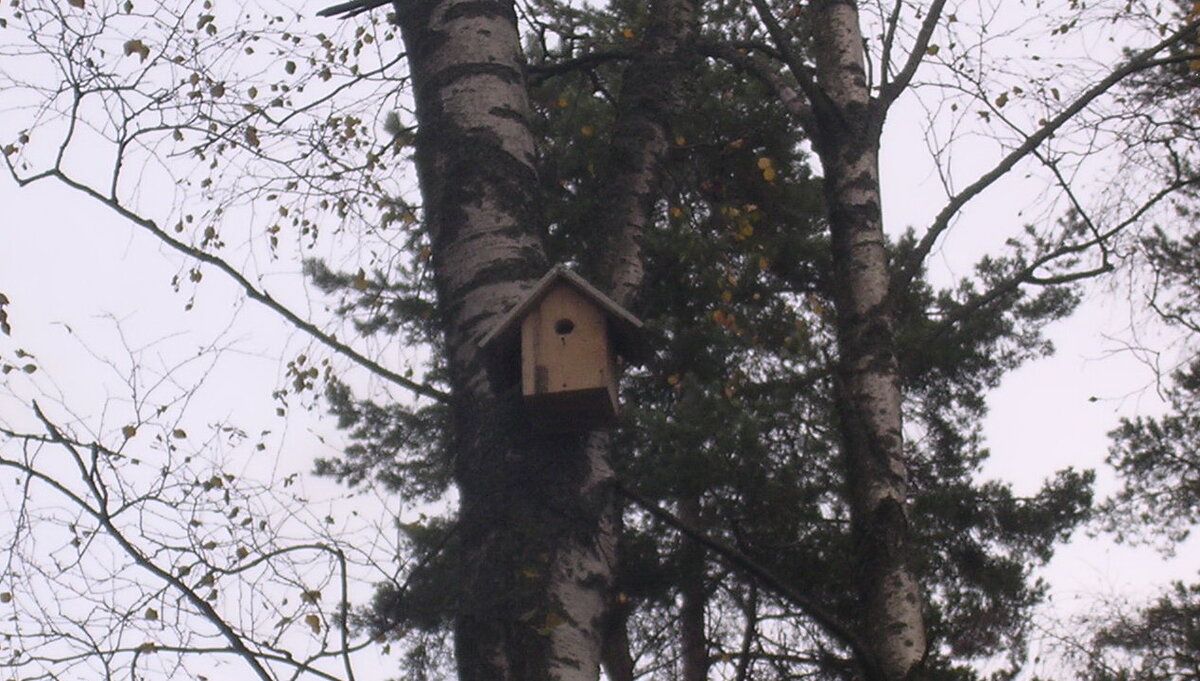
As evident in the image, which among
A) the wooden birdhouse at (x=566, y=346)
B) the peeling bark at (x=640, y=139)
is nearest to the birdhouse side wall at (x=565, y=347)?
the wooden birdhouse at (x=566, y=346)

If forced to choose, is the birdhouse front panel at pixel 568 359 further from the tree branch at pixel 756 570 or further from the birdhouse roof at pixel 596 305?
the tree branch at pixel 756 570

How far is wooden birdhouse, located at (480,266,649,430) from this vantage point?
104 inches

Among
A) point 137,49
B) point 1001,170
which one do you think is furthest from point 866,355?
point 137,49

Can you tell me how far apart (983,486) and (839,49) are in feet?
14.2

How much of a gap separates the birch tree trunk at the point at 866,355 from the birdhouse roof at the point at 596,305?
0.99 metres

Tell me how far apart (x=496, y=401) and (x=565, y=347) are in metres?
0.19

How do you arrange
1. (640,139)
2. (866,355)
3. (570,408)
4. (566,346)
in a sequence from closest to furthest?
(570,408)
(566,346)
(640,139)
(866,355)

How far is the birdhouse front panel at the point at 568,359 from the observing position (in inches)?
103

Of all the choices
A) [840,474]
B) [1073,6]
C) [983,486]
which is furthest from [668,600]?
[1073,6]

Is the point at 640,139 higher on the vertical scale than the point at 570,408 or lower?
higher

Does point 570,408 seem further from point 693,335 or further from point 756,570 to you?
point 693,335

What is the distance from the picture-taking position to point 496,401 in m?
2.73

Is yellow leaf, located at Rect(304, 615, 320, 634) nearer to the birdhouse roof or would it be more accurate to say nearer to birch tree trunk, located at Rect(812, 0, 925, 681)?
the birdhouse roof

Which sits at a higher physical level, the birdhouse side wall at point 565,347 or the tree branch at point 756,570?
the birdhouse side wall at point 565,347
